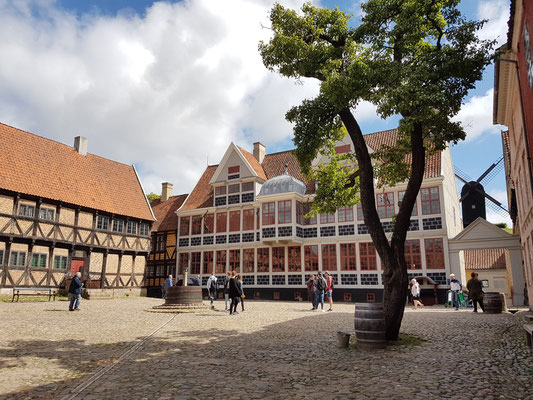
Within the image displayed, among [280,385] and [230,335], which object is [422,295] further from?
[280,385]

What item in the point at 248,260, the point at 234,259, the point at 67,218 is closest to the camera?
the point at 67,218

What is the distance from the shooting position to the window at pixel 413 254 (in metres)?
24.5

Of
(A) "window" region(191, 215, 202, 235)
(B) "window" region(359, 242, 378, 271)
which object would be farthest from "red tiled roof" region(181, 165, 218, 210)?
(B) "window" region(359, 242, 378, 271)

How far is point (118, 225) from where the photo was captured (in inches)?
1245

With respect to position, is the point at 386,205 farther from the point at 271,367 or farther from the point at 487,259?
the point at 271,367

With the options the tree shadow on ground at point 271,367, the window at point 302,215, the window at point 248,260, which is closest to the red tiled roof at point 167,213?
the window at point 248,260

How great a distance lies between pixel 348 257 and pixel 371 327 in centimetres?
1907

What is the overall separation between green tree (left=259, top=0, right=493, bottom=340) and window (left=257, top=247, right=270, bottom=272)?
18629mm

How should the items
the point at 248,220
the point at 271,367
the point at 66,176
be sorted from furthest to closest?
the point at 248,220 < the point at 66,176 < the point at 271,367

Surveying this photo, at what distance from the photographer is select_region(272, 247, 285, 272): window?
95.7 ft

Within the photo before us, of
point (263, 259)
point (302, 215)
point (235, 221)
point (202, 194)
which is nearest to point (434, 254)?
point (302, 215)

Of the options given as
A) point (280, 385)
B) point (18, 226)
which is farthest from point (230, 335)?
point (18, 226)

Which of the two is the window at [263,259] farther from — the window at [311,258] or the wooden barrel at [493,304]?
the wooden barrel at [493,304]

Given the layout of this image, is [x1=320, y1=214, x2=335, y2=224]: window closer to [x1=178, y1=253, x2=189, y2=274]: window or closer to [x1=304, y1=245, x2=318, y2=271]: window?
[x1=304, y1=245, x2=318, y2=271]: window
